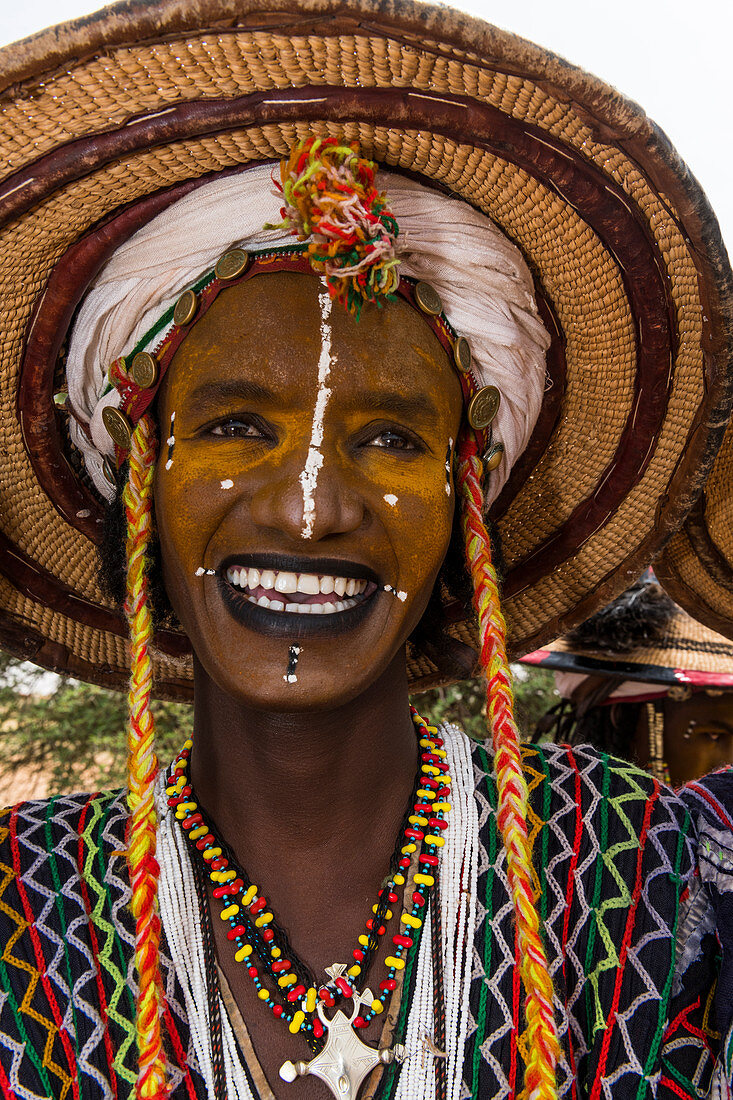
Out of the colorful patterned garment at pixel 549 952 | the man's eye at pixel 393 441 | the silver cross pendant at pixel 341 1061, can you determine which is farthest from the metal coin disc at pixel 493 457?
the silver cross pendant at pixel 341 1061

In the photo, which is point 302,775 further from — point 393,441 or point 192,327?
point 192,327

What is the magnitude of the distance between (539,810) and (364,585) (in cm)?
60

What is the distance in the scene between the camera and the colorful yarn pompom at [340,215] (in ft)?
5.27

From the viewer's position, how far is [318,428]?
1.74 metres

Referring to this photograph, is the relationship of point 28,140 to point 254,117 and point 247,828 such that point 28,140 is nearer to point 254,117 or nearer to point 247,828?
point 254,117

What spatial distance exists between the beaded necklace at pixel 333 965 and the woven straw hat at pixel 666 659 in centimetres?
217

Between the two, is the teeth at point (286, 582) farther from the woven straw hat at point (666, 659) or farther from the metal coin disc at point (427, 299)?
the woven straw hat at point (666, 659)

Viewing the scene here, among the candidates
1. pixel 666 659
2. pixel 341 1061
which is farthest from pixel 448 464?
pixel 666 659

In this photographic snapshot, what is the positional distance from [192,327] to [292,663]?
688mm

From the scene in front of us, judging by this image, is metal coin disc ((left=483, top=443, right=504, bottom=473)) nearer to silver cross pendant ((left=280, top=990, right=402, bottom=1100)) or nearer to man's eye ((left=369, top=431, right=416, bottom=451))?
man's eye ((left=369, top=431, right=416, bottom=451))

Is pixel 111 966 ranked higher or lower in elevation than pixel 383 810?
→ lower

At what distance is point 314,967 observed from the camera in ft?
5.72

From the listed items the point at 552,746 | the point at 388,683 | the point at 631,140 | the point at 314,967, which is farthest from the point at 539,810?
the point at 631,140

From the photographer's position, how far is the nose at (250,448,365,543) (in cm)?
165
